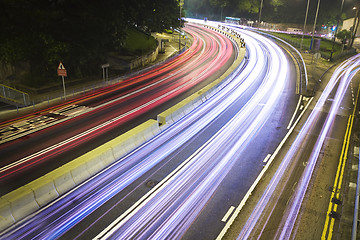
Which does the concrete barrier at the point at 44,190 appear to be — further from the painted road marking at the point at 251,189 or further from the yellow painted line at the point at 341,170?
the yellow painted line at the point at 341,170

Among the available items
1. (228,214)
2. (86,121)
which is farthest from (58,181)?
(86,121)

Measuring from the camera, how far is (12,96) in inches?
984

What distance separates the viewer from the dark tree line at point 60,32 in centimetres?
2695

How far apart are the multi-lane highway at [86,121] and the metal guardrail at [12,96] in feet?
7.82

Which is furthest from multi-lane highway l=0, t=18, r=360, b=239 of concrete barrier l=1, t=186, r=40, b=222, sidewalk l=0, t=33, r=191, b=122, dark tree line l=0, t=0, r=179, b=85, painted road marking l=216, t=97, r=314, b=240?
dark tree line l=0, t=0, r=179, b=85

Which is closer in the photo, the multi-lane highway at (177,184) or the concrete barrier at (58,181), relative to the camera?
the multi-lane highway at (177,184)

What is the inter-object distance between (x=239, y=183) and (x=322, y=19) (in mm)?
106234

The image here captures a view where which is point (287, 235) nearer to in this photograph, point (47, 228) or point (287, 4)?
point (47, 228)

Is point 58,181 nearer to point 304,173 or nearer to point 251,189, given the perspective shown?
point 251,189

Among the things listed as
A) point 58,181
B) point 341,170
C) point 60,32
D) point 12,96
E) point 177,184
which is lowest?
point 341,170

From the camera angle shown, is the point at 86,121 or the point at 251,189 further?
the point at 86,121

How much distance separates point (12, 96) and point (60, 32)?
395 inches

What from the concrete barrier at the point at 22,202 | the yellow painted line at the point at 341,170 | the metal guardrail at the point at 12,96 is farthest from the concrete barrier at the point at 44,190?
the metal guardrail at the point at 12,96

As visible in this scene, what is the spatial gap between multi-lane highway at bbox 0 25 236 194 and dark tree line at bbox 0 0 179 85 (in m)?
5.64
